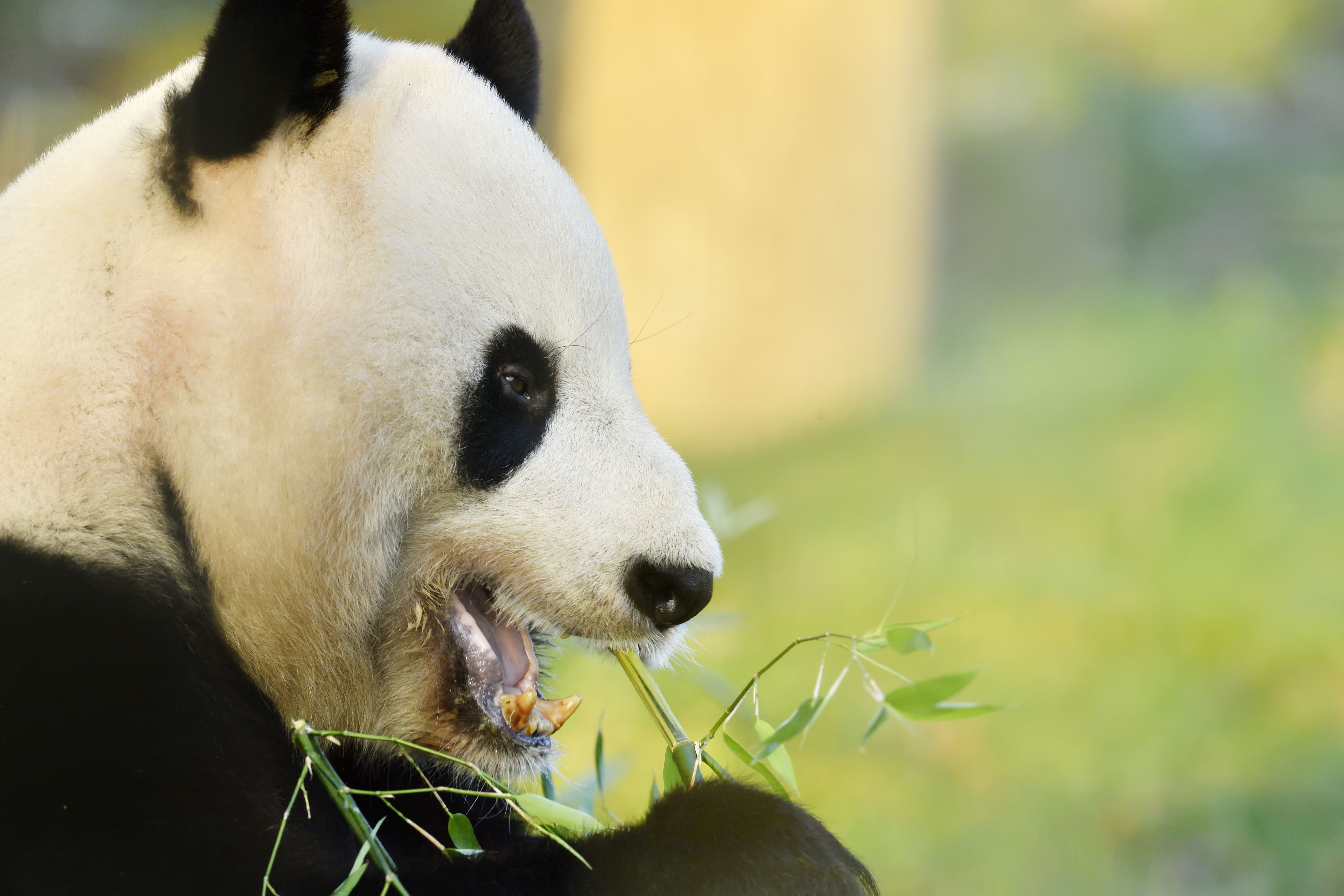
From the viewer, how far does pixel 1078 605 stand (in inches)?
152

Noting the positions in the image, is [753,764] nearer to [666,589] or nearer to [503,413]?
[666,589]

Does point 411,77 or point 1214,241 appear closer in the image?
point 411,77

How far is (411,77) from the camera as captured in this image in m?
1.21

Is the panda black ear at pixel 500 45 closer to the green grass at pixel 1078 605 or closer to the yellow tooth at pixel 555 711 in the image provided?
the yellow tooth at pixel 555 711

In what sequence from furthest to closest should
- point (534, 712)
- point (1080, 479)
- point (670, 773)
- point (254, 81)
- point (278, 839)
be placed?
point (1080, 479) → point (670, 773) → point (534, 712) → point (254, 81) → point (278, 839)

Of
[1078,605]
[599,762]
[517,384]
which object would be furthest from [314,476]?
[1078,605]

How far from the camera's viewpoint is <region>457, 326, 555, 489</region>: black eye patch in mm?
1100

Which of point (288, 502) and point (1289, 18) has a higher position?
point (288, 502)

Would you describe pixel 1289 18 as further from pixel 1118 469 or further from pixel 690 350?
pixel 690 350

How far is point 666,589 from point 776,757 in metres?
0.29

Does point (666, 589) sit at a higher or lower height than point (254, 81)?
lower

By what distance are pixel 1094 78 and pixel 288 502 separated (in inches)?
260

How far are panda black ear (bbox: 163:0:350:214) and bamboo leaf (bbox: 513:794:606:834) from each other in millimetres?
650

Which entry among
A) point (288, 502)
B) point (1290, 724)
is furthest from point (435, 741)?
point (1290, 724)
